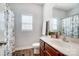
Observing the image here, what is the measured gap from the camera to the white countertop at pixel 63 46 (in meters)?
1.46

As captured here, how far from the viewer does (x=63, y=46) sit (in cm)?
163

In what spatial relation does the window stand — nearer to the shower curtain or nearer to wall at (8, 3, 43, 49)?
wall at (8, 3, 43, 49)

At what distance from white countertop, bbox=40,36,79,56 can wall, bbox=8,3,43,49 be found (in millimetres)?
168

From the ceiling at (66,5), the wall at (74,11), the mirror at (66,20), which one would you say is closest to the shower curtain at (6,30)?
the mirror at (66,20)

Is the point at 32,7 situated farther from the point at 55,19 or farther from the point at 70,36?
the point at 70,36

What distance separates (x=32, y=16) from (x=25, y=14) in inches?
5.0

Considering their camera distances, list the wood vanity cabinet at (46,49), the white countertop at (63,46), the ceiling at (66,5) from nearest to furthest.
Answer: the white countertop at (63,46), the wood vanity cabinet at (46,49), the ceiling at (66,5)

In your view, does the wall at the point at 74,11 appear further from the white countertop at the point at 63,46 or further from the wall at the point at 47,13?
the white countertop at the point at 63,46

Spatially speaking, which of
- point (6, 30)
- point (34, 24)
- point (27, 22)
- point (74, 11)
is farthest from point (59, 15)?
point (6, 30)

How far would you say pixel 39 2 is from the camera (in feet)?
5.82

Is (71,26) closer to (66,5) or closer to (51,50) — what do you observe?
(66,5)

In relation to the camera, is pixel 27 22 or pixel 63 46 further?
pixel 27 22

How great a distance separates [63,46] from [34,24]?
2.02 ft

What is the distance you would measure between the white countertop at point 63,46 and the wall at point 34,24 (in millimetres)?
168
